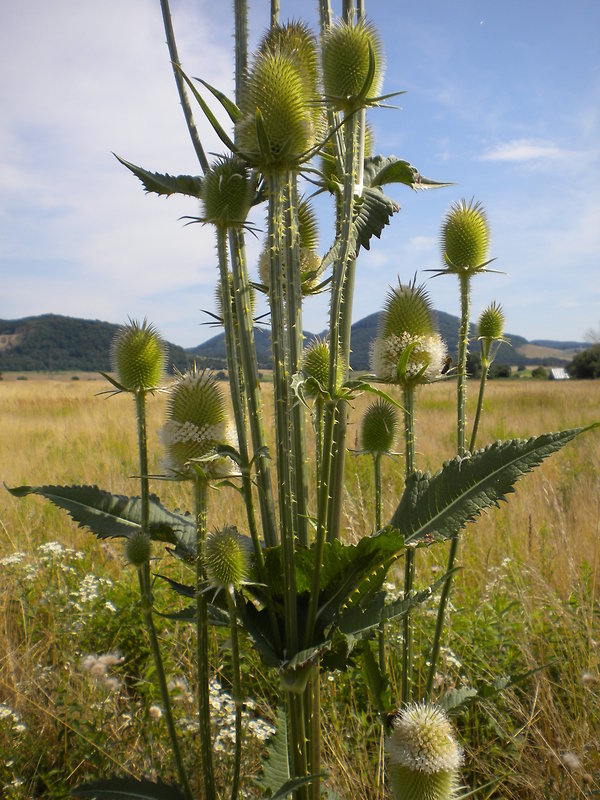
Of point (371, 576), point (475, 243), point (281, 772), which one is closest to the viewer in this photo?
point (371, 576)

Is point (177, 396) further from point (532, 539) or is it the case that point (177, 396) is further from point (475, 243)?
point (532, 539)

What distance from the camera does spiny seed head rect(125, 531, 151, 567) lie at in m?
1.58

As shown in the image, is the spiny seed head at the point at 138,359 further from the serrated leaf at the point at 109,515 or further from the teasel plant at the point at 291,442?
the serrated leaf at the point at 109,515

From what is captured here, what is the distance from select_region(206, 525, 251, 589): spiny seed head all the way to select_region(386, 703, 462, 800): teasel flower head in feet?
2.17

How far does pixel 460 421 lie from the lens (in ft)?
6.71

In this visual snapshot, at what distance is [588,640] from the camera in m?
2.95

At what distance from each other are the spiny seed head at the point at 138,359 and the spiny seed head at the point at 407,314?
83 cm

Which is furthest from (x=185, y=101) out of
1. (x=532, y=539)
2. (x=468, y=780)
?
(x=532, y=539)

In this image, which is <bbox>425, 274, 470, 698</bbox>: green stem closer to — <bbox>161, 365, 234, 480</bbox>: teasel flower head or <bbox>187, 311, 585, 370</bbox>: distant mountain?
<bbox>187, 311, 585, 370</bbox>: distant mountain

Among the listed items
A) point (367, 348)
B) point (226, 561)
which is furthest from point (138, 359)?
point (367, 348)

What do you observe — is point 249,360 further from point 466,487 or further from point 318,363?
point 466,487

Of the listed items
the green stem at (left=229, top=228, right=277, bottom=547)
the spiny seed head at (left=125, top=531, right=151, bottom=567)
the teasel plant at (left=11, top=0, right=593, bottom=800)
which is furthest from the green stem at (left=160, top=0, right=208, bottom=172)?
the spiny seed head at (left=125, top=531, right=151, bottom=567)

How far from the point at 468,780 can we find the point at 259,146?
2765mm

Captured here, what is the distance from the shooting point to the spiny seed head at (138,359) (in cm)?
181
